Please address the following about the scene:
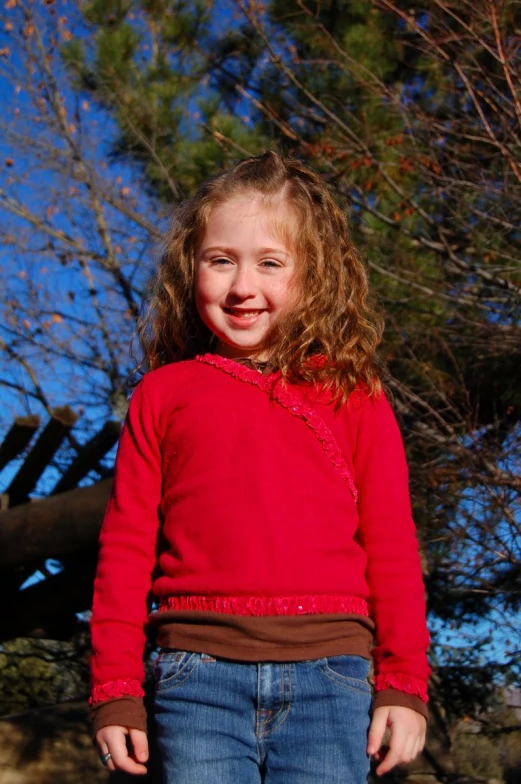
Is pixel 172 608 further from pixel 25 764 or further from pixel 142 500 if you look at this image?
pixel 25 764

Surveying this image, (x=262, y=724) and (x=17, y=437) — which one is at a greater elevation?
(x=17, y=437)

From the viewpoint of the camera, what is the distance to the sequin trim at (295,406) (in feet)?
6.52

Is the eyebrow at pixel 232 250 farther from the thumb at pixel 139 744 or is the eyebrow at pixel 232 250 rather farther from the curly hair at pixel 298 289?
the thumb at pixel 139 744

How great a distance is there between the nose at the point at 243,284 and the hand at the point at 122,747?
0.91m

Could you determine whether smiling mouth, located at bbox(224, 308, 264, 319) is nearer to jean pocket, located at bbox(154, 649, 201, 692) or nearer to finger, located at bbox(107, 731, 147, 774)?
jean pocket, located at bbox(154, 649, 201, 692)

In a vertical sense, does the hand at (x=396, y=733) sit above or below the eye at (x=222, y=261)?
below

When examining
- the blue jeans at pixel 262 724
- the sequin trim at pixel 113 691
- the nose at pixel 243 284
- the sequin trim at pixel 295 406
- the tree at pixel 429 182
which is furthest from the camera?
the tree at pixel 429 182

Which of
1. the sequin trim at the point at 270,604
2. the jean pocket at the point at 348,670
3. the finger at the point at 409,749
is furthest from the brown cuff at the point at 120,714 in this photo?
the finger at the point at 409,749

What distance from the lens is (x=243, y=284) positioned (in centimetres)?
209

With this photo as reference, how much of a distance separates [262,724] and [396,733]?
248mm

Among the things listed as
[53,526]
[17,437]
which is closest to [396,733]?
[53,526]

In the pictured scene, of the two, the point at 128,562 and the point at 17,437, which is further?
the point at 17,437

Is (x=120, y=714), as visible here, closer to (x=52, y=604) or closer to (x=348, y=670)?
(x=348, y=670)

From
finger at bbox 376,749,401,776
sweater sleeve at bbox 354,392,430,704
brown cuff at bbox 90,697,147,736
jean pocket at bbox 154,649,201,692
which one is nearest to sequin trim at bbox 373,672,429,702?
sweater sleeve at bbox 354,392,430,704
